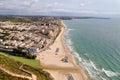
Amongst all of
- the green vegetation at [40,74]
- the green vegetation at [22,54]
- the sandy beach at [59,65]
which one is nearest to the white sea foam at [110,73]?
the sandy beach at [59,65]

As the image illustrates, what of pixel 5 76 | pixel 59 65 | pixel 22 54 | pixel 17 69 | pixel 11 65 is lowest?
pixel 59 65

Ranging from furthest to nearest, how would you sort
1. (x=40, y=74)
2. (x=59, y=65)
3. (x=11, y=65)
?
(x=59, y=65)
(x=11, y=65)
(x=40, y=74)

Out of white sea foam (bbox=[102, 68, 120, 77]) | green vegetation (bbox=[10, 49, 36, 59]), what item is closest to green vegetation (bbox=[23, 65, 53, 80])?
green vegetation (bbox=[10, 49, 36, 59])

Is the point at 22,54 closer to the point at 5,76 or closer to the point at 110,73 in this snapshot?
the point at 5,76

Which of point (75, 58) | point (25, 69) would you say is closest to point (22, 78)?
point (25, 69)

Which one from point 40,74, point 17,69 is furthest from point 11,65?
point 40,74

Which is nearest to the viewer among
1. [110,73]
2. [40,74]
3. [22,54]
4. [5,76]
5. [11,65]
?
[5,76]

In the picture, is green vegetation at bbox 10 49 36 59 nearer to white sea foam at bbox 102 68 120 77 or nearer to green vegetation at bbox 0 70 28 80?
green vegetation at bbox 0 70 28 80

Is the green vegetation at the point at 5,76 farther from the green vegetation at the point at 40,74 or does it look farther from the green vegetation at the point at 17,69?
the green vegetation at the point at 40,74
